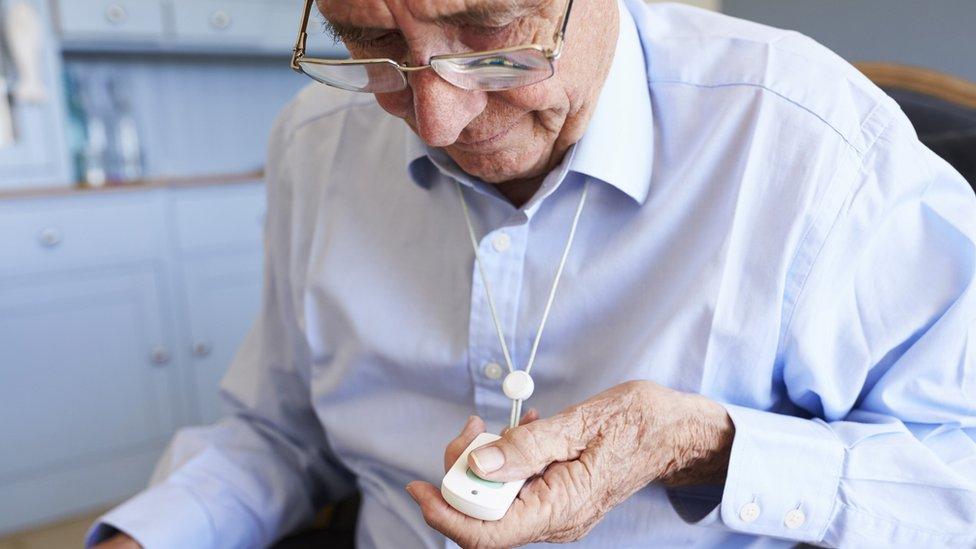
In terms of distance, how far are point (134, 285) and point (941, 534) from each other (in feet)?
7.25

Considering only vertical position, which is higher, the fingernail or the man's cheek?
the man's cheek

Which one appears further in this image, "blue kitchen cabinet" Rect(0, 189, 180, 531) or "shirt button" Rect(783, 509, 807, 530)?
"blue kitchen cabinet" Rect(0, 189, 180, 531)

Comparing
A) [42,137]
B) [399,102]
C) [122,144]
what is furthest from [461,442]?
[122,144]

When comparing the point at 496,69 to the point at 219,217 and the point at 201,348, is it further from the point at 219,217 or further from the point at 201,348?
the point at 201,348

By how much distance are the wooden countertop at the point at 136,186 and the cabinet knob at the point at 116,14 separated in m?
0.48

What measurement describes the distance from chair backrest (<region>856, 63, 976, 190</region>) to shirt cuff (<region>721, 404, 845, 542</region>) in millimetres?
385

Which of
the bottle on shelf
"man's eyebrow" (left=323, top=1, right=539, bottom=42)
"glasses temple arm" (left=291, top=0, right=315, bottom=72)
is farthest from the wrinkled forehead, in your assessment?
the bottle on shelf

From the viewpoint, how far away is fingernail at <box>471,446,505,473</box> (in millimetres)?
556

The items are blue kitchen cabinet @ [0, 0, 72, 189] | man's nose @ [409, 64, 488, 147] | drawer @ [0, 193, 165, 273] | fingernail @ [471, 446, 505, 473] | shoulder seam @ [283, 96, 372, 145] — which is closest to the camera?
fingernail @ [471, 446, 505, 473]

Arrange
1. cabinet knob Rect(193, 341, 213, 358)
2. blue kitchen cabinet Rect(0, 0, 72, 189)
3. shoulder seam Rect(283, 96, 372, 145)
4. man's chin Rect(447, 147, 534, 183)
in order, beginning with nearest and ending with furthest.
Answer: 1. man's chin Rect(447, 147, 534, 183)
2. shoulder seam Rect(283, 96, 372, 145)
3. blue kitchen cabinet Rect(0, 0, 72, 189)
4. cabinet knob Rect(193, 341, 213, 358)

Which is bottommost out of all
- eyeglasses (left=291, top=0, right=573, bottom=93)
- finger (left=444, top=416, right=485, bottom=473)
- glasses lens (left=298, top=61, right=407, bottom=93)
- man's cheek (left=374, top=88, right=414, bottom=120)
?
finger (left=444, top=416, right=485, bottom=473)

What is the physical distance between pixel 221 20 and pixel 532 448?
230 cm

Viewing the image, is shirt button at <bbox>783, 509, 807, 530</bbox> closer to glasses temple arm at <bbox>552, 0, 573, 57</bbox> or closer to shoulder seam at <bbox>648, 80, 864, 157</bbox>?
shoulder seam at <bbox>648, 80, 864, 157</bbox>

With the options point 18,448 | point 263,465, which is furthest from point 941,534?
point 18,448
